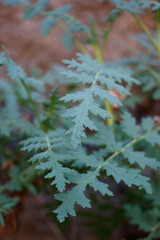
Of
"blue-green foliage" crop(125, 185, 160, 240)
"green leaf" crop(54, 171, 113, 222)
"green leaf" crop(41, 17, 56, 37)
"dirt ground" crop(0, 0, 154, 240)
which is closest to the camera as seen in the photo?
"green leaf" crop(54, 171, 113, 222)

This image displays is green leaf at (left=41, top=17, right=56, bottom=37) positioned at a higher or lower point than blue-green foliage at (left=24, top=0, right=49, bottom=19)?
lower

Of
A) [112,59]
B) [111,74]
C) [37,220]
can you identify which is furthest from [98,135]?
[112,59]

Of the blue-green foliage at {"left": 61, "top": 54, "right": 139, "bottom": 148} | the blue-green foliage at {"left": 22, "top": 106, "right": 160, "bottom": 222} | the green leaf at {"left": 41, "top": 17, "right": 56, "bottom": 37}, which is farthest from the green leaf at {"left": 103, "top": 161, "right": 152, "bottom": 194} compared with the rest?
the green leaf at {"left": 41, "top": 17, "right": 56, "bottom": 37}

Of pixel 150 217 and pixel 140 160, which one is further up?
pixel 140 160

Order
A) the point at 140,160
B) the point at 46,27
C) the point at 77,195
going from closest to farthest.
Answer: the point at 77,195 → the point at 140,160 → the point at 46,27

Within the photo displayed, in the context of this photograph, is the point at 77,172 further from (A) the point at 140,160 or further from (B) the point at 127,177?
(A) the point at 140,160

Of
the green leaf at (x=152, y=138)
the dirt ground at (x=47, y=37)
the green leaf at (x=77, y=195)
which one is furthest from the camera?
the dirt ground at (x=47, y=37)

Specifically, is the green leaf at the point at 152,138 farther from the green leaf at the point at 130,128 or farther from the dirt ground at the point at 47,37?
the dirt ground at the point at 47,37

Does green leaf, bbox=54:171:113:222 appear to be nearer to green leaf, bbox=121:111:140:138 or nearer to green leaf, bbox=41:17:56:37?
green leaf, bbox=121:111:140:138

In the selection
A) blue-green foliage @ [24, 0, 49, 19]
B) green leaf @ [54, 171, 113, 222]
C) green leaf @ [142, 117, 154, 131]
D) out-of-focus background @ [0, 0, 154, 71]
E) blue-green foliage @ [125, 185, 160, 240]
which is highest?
out-of-focus background @ [0, 0, 154, 71]

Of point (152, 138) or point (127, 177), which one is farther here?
point (152, 138)

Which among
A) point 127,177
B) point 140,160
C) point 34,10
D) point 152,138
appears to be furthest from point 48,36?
point 127,177

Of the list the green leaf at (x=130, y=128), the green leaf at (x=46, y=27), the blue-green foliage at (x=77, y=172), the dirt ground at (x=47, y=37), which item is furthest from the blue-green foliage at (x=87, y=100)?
the dirt ground at (x=47, y=37)
